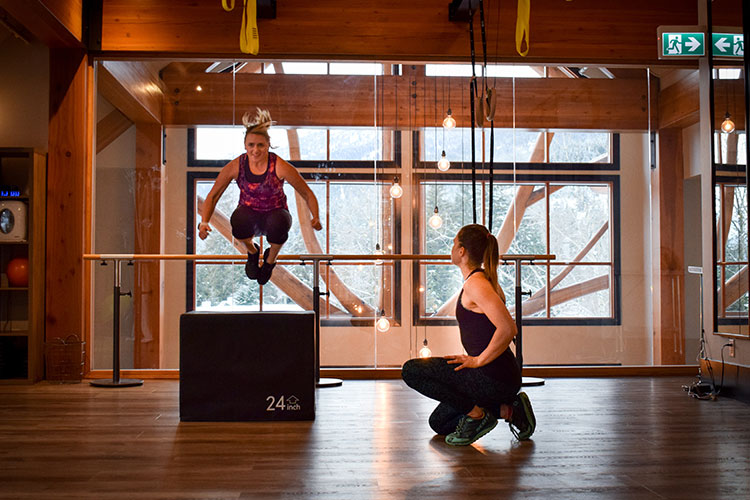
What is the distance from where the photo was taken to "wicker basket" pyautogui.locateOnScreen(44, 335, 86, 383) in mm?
5402

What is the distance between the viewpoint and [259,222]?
4.68m

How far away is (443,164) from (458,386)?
284 centimetres

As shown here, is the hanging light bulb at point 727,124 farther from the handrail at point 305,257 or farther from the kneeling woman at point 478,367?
the kneeling woman at point 478,367

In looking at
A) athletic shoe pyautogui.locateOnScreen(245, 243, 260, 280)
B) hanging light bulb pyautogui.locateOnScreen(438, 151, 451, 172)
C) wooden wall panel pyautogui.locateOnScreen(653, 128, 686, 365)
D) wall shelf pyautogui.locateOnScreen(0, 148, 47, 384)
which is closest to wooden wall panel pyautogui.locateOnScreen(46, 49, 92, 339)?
wall shelf pyautogui.locateOnScreen(0, 148, 47, 384)

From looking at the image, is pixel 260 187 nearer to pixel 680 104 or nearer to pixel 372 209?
pixel 372 209

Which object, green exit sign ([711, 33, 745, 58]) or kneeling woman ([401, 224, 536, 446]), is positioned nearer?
kneeling woman ([401, 224, 536, 446])

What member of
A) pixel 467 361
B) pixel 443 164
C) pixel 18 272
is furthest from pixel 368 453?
pixel 18 272

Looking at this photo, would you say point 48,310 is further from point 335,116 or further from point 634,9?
point 634,9

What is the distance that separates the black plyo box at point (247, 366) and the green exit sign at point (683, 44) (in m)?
3.64

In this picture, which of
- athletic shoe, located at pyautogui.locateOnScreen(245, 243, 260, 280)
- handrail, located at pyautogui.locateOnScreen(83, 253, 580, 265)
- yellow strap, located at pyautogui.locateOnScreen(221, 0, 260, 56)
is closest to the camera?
yellow strap, located at pyautogui.locateOnScreen(221, 0, 260, 56)

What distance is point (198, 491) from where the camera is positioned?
253 cm

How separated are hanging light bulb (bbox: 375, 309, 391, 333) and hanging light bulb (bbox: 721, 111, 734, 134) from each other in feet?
9.13

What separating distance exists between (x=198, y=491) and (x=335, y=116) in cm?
380

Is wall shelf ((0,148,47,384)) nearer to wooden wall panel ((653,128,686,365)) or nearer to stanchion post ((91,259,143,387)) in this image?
stanchion post ((91,259,143,387))
